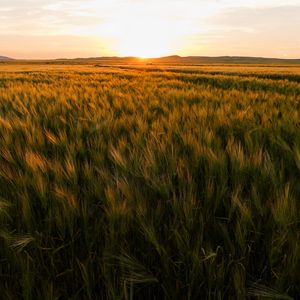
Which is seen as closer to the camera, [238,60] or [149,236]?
[149,236]

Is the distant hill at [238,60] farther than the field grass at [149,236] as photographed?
Yes

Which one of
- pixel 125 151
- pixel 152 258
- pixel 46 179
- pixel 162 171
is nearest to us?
pixel 152 258

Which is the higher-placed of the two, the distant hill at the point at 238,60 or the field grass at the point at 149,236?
the distant hill at the point at 238,60

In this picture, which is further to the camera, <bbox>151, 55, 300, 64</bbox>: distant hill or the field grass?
<bbox>151, 55, 300, 64</bbox>: distant hill

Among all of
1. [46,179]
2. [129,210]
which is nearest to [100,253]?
[129,210]

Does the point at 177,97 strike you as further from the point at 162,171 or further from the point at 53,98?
the point at 162,171

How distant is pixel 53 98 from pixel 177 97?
1.75 m

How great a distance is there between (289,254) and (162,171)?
27.2 inches

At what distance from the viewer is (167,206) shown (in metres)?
1.11

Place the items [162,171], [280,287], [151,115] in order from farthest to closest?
[151,115] → [162,171] → [280,287]

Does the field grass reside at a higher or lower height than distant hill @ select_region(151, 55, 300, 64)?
lower

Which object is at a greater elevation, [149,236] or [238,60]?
[238,60]

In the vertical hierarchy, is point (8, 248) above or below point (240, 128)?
below

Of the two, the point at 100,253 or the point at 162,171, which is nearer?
the point at 100,253
